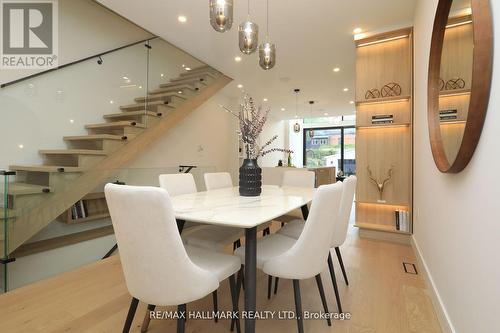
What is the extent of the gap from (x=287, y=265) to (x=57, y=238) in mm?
2991

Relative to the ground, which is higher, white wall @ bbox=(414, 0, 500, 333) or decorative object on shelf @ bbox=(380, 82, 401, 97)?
decorative object on shelf @ bbox=(380, 82, 401, 97)

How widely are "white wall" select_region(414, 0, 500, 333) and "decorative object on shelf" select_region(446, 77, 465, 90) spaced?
38 centimetres

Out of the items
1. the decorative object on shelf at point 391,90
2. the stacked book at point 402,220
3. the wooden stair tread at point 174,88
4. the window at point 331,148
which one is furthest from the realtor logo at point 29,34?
the window at point 331,148

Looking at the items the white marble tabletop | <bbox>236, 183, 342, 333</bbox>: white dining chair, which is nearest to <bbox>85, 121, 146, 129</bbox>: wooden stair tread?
the white marble tabletop

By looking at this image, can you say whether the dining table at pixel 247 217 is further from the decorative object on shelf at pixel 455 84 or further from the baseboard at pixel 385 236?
the baseboard at pixel 385 236

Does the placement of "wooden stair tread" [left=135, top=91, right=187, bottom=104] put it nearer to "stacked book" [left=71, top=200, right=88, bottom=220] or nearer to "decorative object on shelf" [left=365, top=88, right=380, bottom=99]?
"stacked book" [left=71, top=200, right=88, bottom=220]

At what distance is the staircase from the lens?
92.0 inches

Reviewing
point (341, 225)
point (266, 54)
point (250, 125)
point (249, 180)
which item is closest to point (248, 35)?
point (266, 54)

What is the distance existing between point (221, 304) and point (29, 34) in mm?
3930

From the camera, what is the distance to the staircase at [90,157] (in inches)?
92.0

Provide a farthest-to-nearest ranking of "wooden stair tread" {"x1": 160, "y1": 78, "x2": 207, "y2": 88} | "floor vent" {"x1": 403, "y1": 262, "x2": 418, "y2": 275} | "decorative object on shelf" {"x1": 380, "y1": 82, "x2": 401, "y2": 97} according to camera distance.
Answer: "wooden stair tread" {"x1": 160, "y1": 78, "x2": 207, "y2": 88}, "decorative object on shelf" {"x1": 380, "y1": 82, "x2": 401, "y2": 97}, "floor vent" {"x1": 403, "y1": 262, "x2": 418, "y2": 275}

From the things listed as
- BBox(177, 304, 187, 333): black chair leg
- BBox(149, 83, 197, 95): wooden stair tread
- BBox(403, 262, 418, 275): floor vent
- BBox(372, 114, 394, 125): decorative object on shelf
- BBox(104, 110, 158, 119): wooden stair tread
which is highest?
BBox(149, 83, 197, 95): wooden stair tread

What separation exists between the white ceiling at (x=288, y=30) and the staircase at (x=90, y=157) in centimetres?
74

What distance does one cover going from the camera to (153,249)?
42.2 inches
